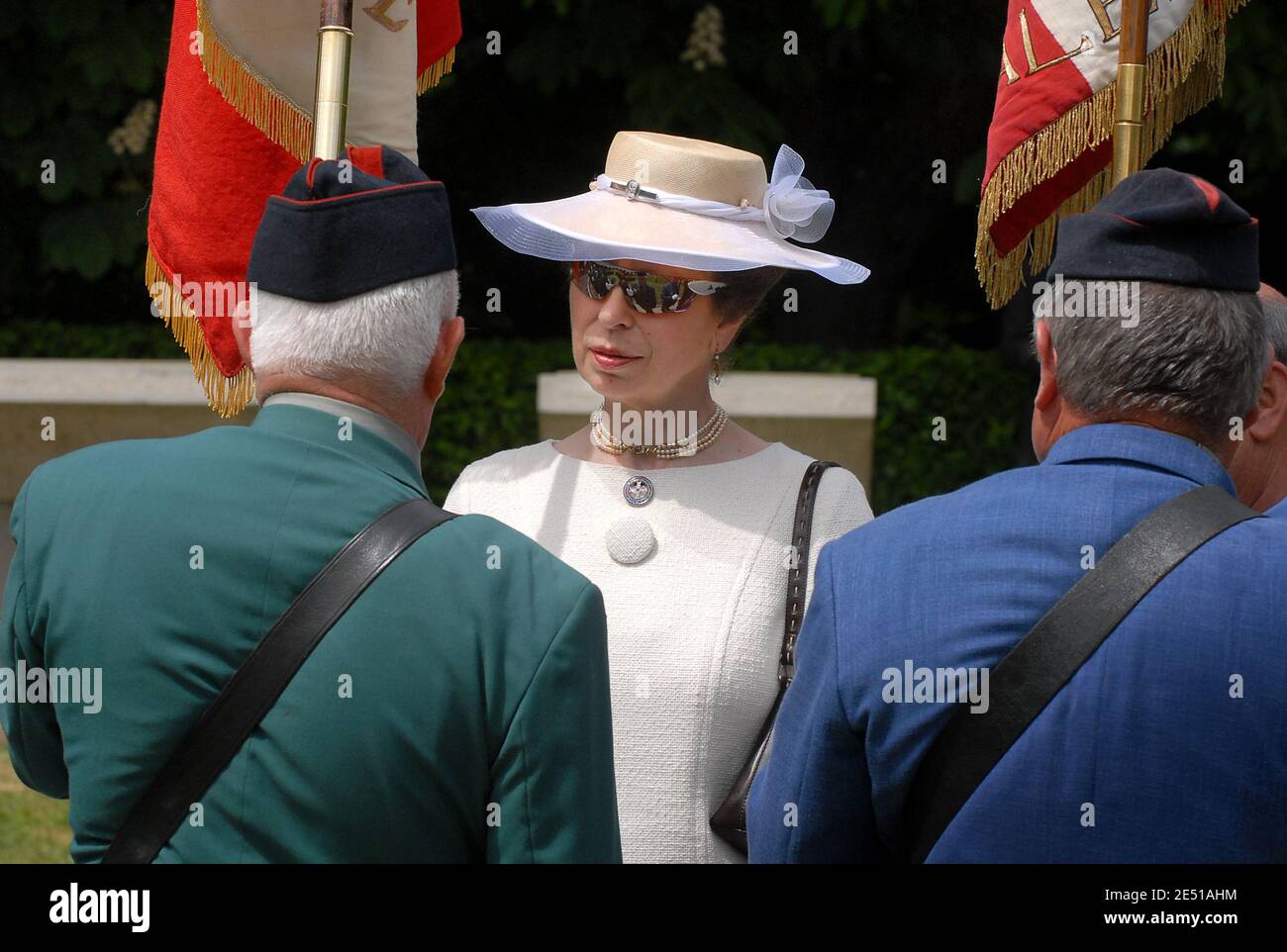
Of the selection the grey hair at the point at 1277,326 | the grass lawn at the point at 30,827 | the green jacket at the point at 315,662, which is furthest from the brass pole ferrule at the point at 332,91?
the grass lawn at the point at 30,827

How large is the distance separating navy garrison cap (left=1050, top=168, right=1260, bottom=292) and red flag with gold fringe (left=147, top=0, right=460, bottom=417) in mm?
2018

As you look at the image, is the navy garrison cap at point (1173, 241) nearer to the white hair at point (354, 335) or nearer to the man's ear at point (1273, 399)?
the man's ear at point (1273, 399)

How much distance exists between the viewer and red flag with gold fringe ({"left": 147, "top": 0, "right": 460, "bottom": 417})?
3.71 metres

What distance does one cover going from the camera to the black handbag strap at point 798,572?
9.75 feet

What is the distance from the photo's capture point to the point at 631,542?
3.08m

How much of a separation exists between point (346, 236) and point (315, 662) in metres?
0.56

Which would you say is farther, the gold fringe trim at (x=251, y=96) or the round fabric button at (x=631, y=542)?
the gold fringe trim at (x=251, y=96)

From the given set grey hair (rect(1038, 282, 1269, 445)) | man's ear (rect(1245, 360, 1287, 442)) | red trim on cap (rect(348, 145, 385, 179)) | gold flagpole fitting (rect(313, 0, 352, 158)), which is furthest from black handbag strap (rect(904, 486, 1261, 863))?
gold flagpole fitting (rect(313, 0, 352, 158))

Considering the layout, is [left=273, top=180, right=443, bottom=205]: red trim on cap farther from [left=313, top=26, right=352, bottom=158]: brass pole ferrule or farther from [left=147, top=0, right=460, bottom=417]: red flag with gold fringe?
[left=147, top=0, right=460, bottom=417]: red flag with gold fringe

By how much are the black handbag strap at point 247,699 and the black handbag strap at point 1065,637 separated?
715 millimetres

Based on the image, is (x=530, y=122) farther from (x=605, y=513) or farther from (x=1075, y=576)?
(x=1075, y=576)

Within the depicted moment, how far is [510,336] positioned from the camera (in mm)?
8320

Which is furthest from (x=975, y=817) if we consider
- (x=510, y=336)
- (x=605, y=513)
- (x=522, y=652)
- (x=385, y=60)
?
(x=510, y=336)

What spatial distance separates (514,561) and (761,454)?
119 cm
